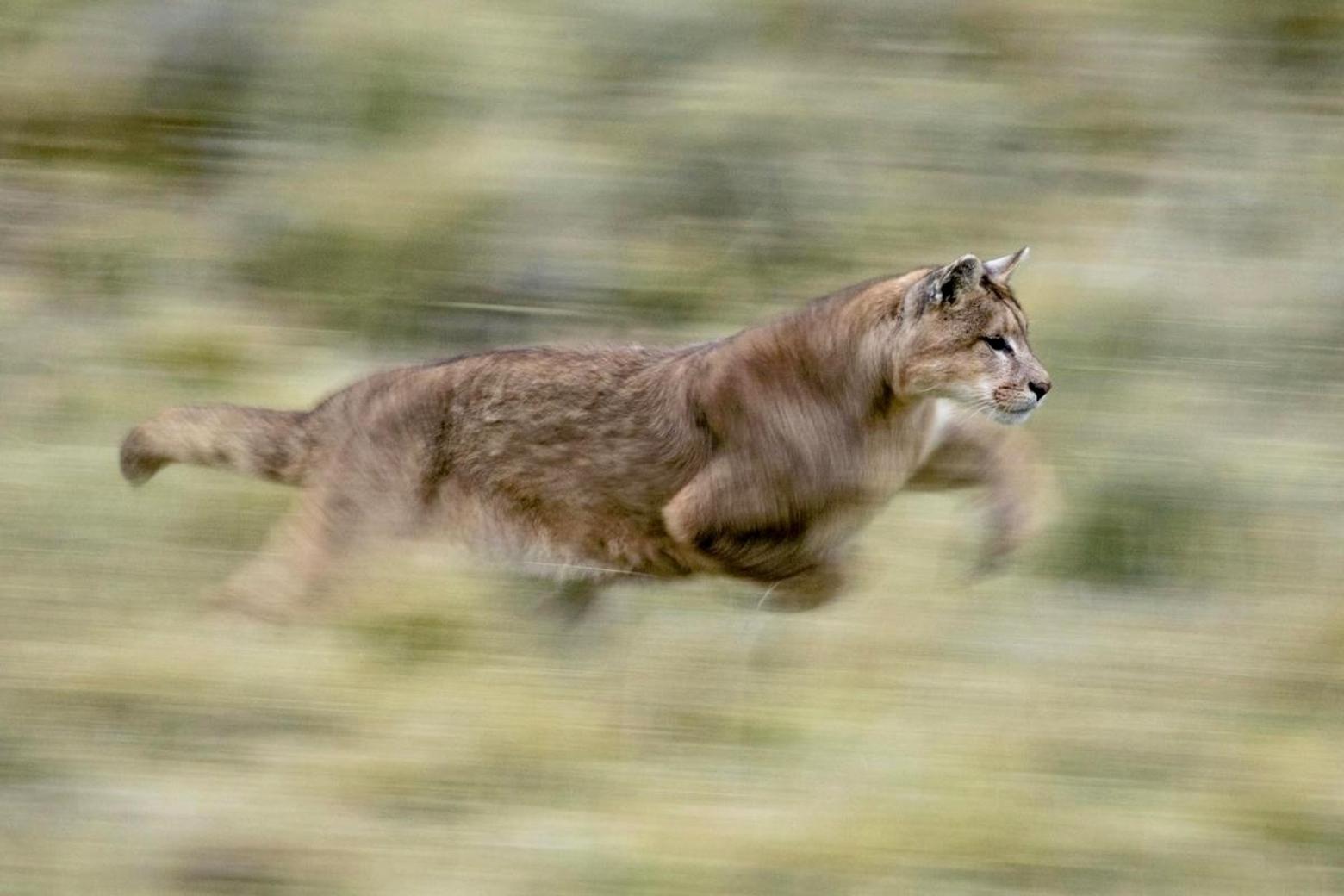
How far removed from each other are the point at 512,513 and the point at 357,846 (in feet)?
6.26

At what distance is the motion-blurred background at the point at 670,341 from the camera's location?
16.2 feet

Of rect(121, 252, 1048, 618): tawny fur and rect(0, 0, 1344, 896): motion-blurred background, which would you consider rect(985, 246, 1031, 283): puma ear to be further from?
rect(0, 0, 1344, 896): motion-blurred background

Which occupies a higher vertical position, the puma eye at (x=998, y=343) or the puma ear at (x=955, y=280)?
the puma ear at (x=955, y=280)

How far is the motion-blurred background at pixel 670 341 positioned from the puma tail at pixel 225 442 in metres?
0.21

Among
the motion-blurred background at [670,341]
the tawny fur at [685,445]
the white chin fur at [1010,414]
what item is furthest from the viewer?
the white chin fur at [1010,414]

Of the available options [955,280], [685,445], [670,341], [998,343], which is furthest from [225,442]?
[998,343]

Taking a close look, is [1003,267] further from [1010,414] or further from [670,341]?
[670,341]

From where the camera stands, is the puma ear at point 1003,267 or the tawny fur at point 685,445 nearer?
the tawny fur at point 685,445

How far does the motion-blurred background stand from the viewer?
494 centimetres

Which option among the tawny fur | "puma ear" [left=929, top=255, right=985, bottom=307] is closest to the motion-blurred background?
the tawny fur

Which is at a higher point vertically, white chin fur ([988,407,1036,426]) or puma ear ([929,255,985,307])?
puma ear ([929,255,985,307])

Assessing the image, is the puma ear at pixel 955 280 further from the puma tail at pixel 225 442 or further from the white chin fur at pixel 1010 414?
the puma tail at pixel 225 442

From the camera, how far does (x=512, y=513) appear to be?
6.56 metres

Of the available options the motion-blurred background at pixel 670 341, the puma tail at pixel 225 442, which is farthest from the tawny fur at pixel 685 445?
the motion-blurred background at pixel 670 341
